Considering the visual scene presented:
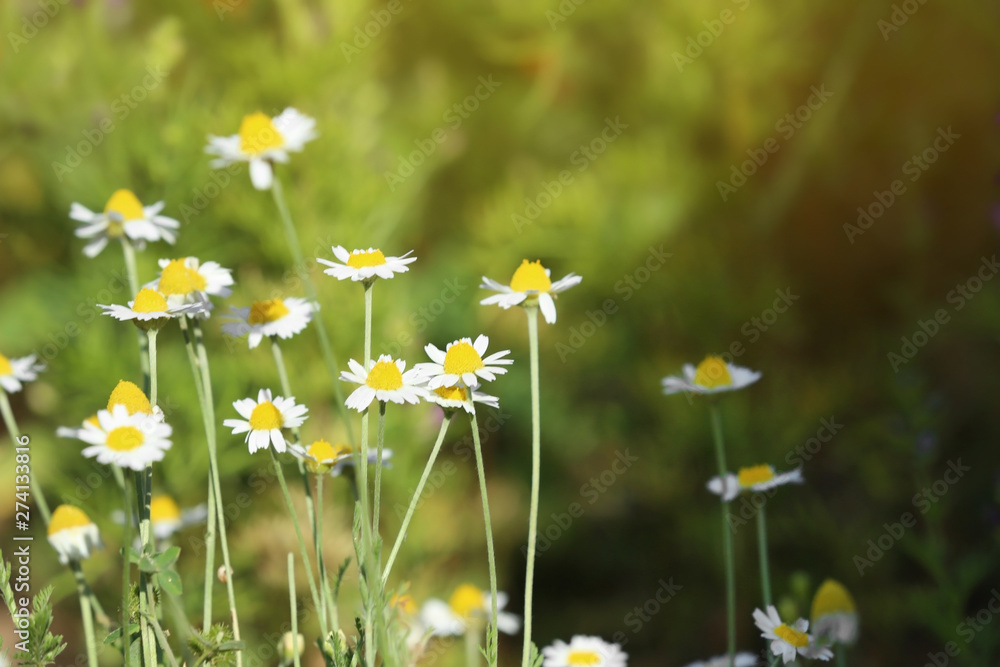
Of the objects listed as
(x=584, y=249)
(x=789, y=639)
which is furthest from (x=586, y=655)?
(x=584, y=249)

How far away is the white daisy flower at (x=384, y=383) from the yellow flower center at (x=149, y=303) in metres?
0.11

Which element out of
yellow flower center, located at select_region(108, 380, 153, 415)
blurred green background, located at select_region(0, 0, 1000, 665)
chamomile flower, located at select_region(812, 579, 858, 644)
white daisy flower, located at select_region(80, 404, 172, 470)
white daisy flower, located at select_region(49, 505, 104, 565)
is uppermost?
blurred green background, located at select_region(0, 0, 1000, 665)

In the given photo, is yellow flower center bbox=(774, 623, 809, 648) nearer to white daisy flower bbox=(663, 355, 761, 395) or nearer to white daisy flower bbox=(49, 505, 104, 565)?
white daisy flower bbox=(663, 355, 761, 395)

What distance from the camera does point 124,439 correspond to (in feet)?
1.34

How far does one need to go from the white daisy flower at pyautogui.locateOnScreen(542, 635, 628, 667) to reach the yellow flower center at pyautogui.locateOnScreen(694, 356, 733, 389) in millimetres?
201

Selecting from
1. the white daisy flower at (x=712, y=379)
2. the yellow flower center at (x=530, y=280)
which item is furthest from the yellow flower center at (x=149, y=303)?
the white daisy flower at (x=712, y=379)

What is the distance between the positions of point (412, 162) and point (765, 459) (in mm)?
787

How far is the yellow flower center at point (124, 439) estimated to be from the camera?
16.0 inches

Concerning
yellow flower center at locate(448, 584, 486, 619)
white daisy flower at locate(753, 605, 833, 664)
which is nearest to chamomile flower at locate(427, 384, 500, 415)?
white daisy flower at locate(753, 605, 833, 664)

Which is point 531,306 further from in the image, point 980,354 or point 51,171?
point 980,354

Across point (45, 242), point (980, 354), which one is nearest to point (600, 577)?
point (980, 354)

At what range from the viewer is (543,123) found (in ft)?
5.27

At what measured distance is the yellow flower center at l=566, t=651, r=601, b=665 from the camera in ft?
1.96

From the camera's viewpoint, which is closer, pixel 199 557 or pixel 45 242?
pixel 199 557
